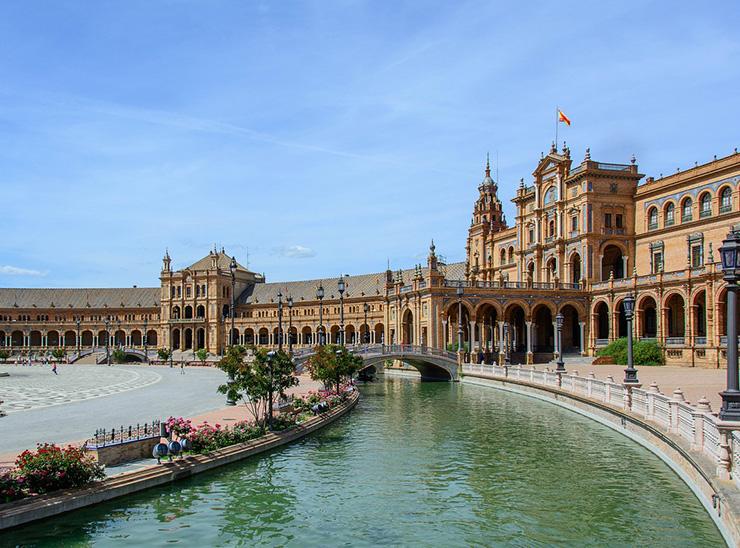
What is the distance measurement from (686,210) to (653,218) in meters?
4.74

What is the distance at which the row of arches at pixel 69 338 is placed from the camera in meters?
138

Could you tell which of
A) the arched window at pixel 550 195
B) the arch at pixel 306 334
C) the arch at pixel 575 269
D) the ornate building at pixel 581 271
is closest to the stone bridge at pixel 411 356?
the ornate building at pixel 581 271

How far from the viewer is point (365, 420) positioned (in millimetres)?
35750

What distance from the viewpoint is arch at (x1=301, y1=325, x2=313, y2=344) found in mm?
127375

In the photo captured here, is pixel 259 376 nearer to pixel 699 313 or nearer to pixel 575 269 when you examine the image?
pixel 699 313

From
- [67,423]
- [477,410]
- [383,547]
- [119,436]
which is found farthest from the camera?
[477,410]

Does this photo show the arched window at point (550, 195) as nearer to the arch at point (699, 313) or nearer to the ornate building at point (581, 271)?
the ornate building at point (581, 271)

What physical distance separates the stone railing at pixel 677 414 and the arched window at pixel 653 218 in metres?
36.3

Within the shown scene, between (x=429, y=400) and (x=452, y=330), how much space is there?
1544 inches

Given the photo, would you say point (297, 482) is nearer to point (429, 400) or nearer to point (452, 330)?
point (429, 400)

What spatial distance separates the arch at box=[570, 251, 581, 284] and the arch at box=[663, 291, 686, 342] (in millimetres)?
13659

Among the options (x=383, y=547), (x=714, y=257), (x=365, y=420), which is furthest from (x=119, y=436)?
(x=714, y=257)

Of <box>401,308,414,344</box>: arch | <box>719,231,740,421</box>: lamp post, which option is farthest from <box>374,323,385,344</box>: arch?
<box>719,231,740,421</box>: lamp post

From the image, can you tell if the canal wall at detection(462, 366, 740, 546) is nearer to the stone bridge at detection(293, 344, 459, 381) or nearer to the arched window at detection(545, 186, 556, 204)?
the stone bridge at detection(293, 344, 459, 381)
